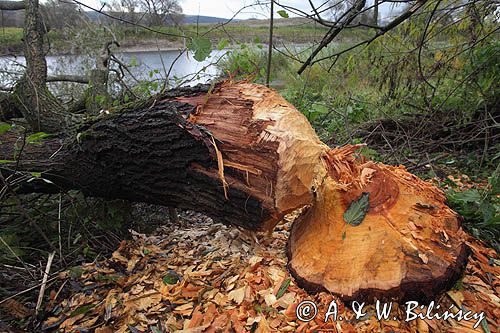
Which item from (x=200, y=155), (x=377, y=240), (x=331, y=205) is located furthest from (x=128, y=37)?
(x=377, y=240)

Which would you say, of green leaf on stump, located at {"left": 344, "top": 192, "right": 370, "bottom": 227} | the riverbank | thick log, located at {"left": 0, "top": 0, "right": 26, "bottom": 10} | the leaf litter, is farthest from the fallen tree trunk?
thick log, located at {"left": 0, "top": 0, "right": 26, "bottom": 10}

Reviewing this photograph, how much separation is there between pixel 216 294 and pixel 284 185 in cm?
55

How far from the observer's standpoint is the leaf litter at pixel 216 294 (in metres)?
1.39

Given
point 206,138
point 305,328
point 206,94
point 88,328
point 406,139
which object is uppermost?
point 206,94

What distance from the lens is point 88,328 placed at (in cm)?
148

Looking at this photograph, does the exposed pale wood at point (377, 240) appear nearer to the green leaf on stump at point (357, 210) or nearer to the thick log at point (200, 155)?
the green leaf on stump at point (357, 210)

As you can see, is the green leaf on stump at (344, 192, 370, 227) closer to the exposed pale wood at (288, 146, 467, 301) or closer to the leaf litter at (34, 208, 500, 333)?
the exposed pale wood at (288, 146, 467, 301)

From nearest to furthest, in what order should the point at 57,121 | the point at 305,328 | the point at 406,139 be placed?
the point at 305,328 → the point at 57,121 → the point at 406,139

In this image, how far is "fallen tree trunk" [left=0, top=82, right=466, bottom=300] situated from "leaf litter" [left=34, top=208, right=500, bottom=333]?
106 mm

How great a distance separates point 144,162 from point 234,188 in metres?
0.52

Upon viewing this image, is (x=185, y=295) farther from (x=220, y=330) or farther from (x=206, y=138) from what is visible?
(x=206, y=138)

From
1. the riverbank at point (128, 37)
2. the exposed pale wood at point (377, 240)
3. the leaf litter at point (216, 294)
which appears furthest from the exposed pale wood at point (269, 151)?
the riverbank at point (128, 37)

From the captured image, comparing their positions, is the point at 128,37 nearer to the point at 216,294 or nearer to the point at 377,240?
the point at 216,294

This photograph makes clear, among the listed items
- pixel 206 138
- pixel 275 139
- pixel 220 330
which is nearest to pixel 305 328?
pixel 220 330
